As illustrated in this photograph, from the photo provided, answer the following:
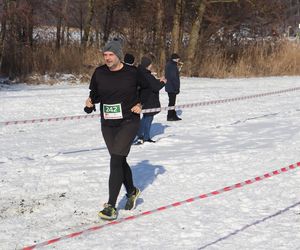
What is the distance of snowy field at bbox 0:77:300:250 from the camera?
460 cm

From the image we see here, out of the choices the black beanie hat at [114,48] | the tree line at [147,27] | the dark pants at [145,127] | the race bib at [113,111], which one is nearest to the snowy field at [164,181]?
the dark pants at [145,127]

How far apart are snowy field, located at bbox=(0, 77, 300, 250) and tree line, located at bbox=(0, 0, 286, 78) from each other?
22.3ft

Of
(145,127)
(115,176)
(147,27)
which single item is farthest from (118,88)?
(147,27)

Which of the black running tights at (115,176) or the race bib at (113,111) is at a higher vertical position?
the race bib at (113,111)

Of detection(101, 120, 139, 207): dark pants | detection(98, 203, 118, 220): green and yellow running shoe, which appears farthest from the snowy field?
detection(101, 120, 139, 207): dark pants

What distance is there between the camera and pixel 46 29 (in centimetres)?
2073

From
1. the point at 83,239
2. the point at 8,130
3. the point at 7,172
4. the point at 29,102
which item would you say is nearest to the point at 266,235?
the point at 83,239

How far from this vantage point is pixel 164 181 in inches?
253

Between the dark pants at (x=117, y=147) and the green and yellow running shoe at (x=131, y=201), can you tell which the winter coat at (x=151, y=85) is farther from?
the green and yellow running shoe at (x=131, y=201)

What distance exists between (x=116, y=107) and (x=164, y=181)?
1.78m

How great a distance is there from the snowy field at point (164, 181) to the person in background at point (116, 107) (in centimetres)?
45

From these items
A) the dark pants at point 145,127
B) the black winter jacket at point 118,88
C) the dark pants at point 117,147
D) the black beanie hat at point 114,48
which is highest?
the black beanie hat at point 114,48

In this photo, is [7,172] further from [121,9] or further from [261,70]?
[121,9]

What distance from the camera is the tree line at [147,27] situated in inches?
723
